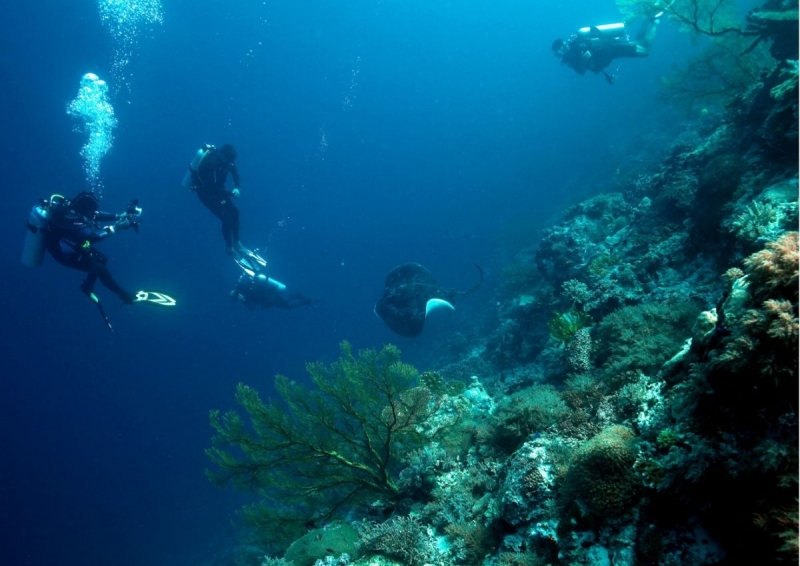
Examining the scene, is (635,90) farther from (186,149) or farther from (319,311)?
(186,149)

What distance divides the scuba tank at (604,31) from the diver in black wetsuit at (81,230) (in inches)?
619

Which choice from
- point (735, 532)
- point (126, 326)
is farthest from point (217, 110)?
point (735, 532)

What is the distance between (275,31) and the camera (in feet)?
293

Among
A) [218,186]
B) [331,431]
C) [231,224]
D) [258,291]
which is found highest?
[218,186]

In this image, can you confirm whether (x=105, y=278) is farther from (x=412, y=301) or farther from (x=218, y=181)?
(x=412, y=301)

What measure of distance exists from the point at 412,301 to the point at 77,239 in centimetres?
961

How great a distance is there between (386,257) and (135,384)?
5063 centimetres

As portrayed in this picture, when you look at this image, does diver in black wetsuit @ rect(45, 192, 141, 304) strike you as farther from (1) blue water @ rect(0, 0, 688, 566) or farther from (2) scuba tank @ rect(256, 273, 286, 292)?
(1) blue water @ rect(0, 0, 688, 566)

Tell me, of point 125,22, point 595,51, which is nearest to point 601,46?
point 595,51

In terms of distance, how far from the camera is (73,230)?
10.1 meters

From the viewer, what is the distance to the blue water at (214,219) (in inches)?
1478

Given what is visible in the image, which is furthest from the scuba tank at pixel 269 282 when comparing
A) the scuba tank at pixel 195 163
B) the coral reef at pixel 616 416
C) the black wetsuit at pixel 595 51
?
the black wetsuit at pixel 595 51

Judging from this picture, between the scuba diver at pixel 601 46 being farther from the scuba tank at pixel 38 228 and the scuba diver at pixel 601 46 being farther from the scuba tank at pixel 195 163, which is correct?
the scuba tank at pixel 38 228

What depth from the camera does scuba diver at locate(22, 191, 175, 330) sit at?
9.80 m
